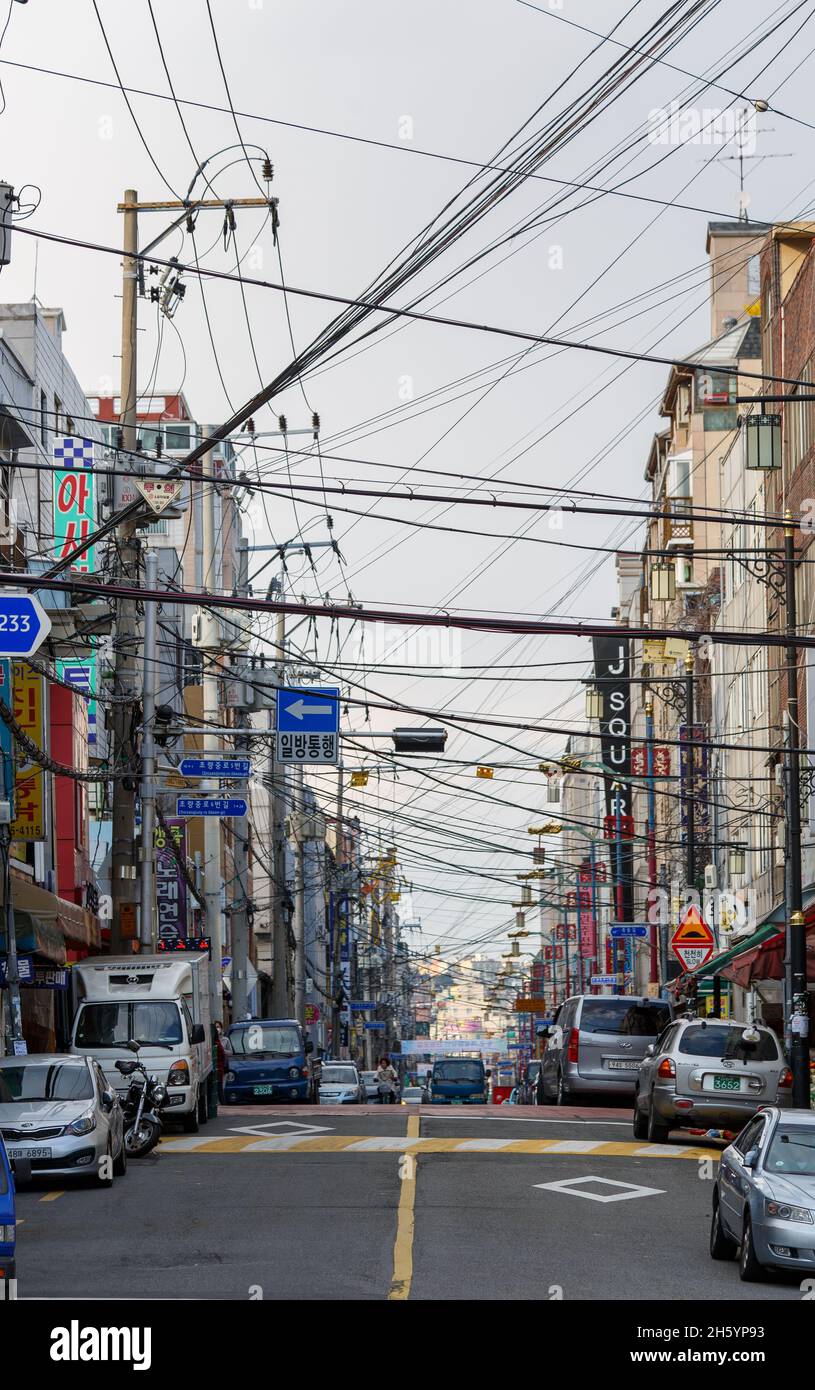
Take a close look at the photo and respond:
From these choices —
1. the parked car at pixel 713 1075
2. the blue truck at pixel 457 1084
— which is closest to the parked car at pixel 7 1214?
the parked car at pixel 713 1075

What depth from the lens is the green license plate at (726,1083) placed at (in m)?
24.3

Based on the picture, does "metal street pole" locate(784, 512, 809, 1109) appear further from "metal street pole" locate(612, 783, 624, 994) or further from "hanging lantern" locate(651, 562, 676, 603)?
"metal street pole" locate(612, 783, 624, 994)

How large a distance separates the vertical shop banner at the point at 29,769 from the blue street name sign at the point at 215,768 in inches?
107

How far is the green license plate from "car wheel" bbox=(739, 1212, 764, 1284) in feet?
33.7

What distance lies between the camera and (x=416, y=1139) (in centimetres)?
2622

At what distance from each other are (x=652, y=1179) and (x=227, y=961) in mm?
54522

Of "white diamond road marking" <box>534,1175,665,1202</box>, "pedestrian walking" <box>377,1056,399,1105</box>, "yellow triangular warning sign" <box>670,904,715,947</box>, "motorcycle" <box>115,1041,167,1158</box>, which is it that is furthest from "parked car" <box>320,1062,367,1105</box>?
"white diamond road marking" <box>534,1175,665,1202</box>

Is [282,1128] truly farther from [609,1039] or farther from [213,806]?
[213,806]

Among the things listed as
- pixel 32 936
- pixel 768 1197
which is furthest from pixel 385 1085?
pixel 768 1197

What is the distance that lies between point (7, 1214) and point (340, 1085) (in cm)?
3769

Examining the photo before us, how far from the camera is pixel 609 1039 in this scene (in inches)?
1261

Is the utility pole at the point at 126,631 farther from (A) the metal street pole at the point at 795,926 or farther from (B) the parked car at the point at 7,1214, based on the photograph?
(B) the parked car at the point at 7,1214

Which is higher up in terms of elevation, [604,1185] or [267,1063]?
[604,1185]

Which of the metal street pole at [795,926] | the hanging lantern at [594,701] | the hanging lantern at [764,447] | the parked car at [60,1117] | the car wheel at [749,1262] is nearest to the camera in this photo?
the car wheel at [749,1262]
